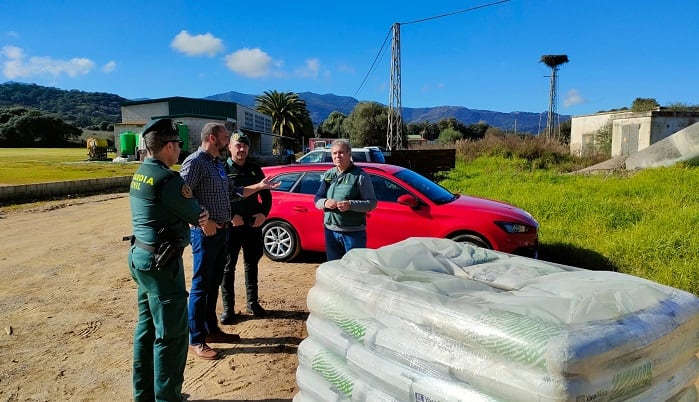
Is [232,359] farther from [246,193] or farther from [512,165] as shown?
[512,165]

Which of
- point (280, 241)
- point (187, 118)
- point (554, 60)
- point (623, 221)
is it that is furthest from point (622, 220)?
point (554, 60)

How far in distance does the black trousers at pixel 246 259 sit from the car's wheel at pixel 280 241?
2.13 meters

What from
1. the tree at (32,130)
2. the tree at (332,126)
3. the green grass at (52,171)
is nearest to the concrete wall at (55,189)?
the green grass at (52,171)

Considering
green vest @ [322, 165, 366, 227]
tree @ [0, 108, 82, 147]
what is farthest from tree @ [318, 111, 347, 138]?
green vest @ [322, 165, 366, 227]

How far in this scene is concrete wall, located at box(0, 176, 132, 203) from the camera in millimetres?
13570

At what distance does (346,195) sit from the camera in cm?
417

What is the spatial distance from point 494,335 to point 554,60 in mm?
66818

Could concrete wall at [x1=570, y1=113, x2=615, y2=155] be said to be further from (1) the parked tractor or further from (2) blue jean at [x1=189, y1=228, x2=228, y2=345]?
(2) blue jean at [x1=189, y1=228, x2=228, y2=345]

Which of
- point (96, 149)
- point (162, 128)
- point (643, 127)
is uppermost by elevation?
point (643, 127)

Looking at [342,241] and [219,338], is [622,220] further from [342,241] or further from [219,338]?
[219,338]

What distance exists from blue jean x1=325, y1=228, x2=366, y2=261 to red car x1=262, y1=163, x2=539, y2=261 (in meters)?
1.92

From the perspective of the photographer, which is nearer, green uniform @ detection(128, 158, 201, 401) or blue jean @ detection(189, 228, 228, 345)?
green uniform @ detection(128, 158, 201, 401)

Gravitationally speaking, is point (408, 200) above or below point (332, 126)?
below

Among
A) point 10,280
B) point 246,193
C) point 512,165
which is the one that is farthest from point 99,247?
point 512,165
